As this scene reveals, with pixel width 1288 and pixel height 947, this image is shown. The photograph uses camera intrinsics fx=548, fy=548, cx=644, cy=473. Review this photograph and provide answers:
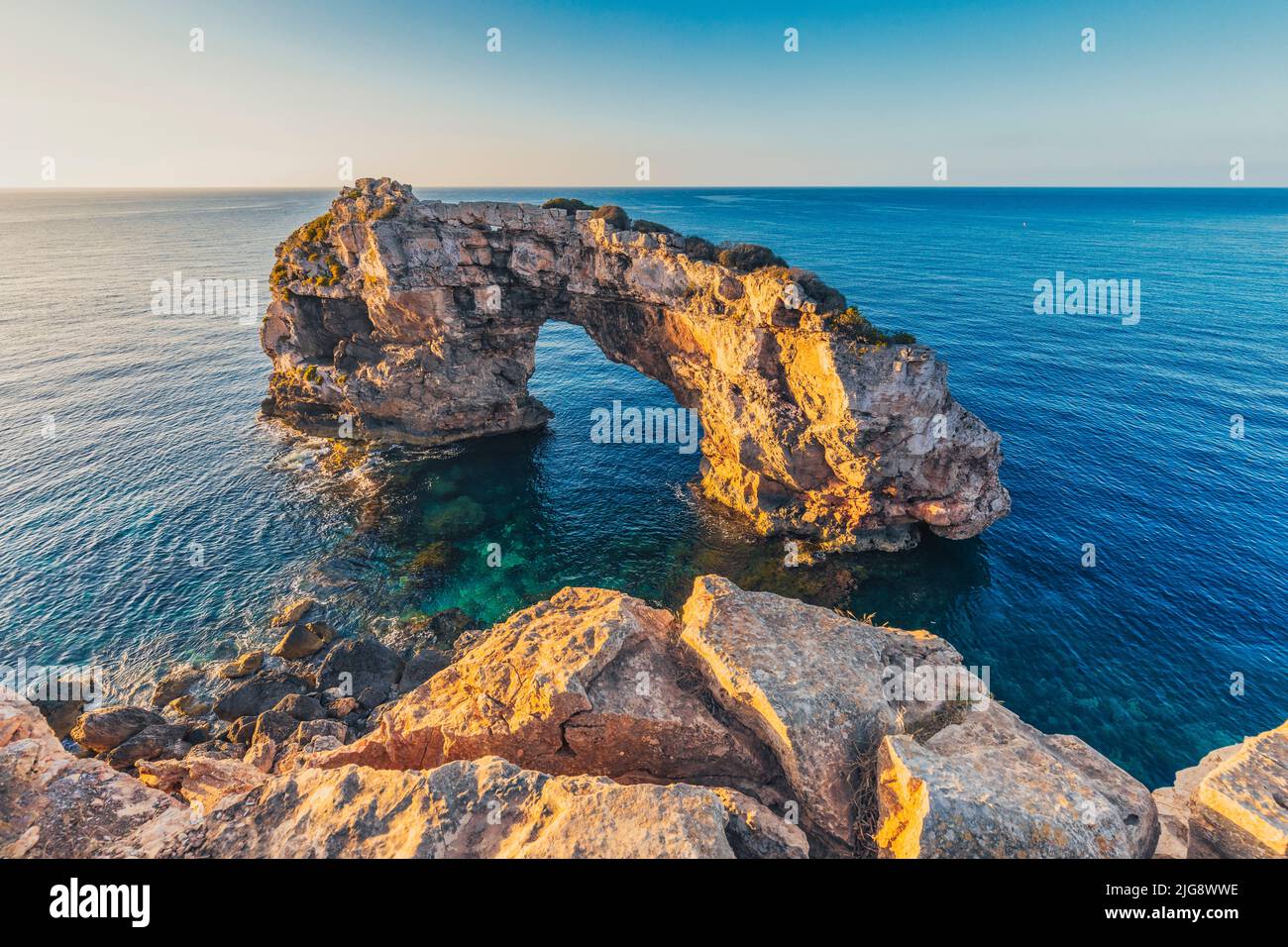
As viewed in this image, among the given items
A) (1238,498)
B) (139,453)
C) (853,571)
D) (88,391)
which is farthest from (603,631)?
(88,391)

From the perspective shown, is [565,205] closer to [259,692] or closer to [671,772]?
[259,692]

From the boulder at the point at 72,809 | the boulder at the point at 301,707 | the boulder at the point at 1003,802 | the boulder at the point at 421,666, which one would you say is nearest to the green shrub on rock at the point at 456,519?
the boulder at the point at 421,666

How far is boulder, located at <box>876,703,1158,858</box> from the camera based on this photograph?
12555 millimetres

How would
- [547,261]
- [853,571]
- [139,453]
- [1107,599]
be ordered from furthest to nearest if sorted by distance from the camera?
[139,453] < [547,261] < [853,571] < [1107,599]

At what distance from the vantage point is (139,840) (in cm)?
1301

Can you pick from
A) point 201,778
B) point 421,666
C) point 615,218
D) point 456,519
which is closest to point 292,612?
point 421,666

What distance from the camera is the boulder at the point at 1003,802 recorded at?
41.2 ft

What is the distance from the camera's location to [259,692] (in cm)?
3162

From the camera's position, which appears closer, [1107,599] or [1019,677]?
[1019,677]

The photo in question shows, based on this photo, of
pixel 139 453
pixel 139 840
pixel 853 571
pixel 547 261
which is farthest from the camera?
pixel 139 453

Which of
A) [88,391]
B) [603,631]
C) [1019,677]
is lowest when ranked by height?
[1019,677]

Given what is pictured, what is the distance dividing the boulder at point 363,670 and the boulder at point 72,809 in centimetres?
1588
